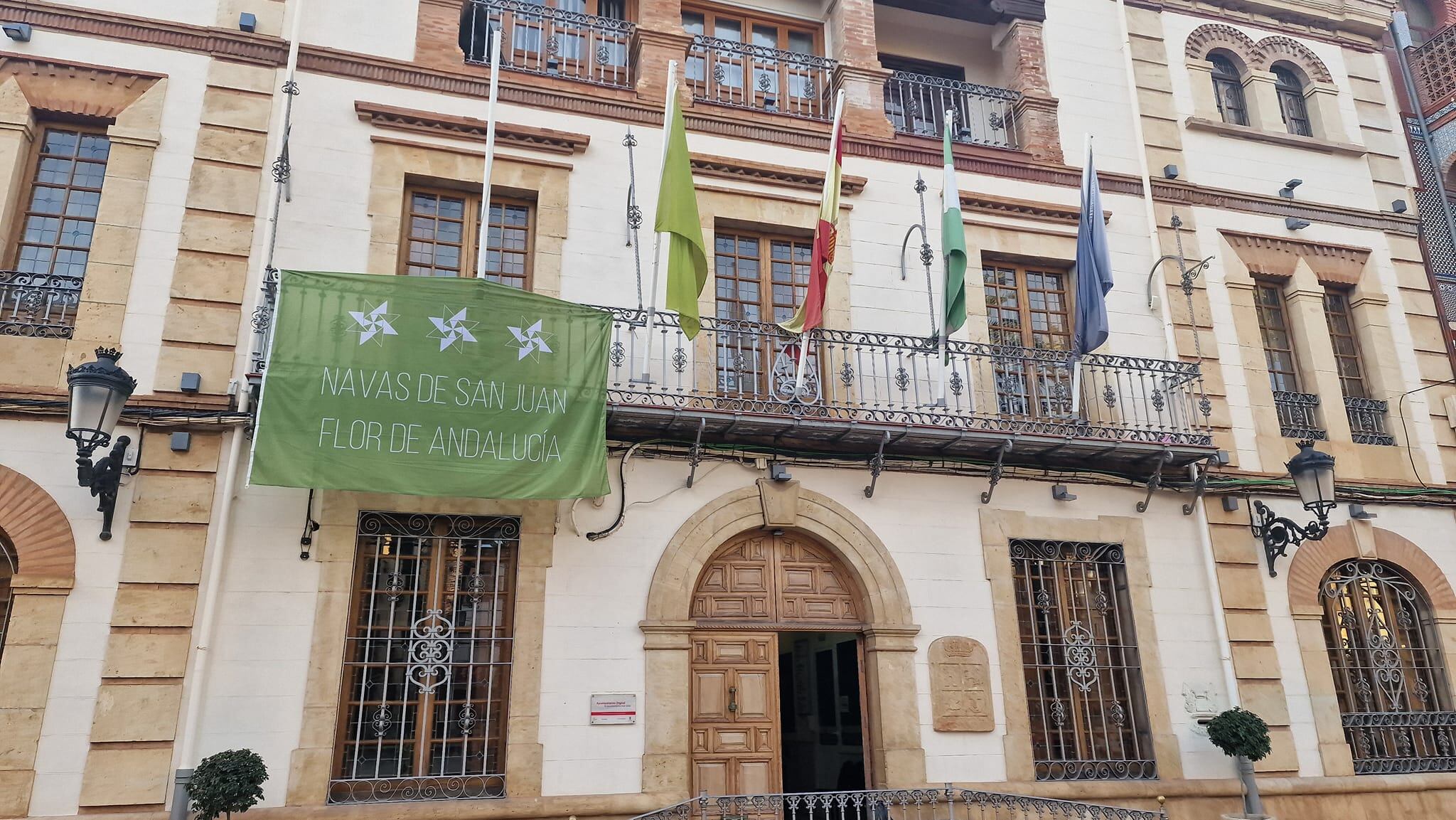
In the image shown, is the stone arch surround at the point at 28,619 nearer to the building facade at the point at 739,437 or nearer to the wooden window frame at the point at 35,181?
the building facade at the point at 739,437

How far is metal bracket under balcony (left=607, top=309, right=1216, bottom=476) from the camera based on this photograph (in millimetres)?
9398

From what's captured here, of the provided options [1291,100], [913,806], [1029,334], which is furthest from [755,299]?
[1291,100]

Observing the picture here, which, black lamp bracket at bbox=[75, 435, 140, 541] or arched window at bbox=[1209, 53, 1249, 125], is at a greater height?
arched window at bbox=[1209, 53, 1249, 125]

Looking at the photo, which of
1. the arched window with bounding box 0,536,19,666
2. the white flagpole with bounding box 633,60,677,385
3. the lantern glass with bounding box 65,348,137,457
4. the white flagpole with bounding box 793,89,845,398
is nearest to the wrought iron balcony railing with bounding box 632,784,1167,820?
the white flagpole with bounding box 793,89,845,398

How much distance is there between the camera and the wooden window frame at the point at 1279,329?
11945 millimetres

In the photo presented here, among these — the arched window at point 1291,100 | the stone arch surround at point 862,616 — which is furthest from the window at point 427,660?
the arched window at point 1291,100

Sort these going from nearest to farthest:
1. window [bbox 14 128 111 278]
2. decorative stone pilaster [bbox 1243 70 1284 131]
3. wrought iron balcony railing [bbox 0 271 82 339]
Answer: wrought iron balcony railing [bbox 0 271 82 339], window [bbox 14 128 111 278], decorative stone pilaster [bbox 1243 70 1284 131]

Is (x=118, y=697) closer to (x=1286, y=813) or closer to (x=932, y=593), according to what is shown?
(x=932, y=593)

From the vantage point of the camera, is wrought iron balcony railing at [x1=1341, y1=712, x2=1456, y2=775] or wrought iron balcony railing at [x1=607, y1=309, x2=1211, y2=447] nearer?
wrought iron balcony railing at [x1=607, y1=309, x2=1211, y2=447]

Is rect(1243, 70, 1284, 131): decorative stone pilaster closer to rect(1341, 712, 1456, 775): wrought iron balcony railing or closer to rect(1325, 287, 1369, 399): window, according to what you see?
rect(1325, 287, 1369, 399): window

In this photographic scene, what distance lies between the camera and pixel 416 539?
8.80 metres

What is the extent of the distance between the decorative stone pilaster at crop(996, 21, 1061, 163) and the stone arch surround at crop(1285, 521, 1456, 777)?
17.7 feet

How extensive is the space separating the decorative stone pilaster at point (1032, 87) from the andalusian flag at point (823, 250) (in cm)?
347

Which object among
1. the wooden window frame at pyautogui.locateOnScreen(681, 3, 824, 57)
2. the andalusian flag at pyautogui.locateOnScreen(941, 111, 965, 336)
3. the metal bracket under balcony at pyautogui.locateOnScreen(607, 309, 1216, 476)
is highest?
the wooden window frame at pyautogui.locateOnScreen(681, 3, 824, 57)
